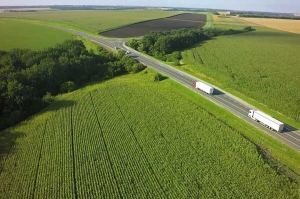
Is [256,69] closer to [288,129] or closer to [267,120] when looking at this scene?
[288,129]

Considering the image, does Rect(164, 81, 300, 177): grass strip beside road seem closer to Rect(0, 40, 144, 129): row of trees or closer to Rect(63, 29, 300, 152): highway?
Rect(63, 29, 300, 152): highway

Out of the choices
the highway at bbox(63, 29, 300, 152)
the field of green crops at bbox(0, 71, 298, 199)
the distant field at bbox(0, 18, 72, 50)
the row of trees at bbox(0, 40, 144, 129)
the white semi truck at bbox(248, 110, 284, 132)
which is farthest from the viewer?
the distant field at bbox(0, 18, 72, 50)

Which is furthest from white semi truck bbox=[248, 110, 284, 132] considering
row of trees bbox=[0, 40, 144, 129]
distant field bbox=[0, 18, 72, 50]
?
distant field bbox=[0, 18, 72, 50]

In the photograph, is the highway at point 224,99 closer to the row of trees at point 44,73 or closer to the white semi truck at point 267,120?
the white semi truck at point 267,120

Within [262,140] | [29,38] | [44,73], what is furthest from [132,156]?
[29,38]

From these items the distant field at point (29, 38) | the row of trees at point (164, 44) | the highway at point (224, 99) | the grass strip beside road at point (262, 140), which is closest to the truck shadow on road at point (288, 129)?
the highway at point (224, 99)

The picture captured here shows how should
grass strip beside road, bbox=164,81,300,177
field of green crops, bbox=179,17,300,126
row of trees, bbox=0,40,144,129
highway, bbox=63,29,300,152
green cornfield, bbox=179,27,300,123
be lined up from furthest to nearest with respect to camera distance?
green cornfield, bbox=179,27,300,123 → field of green crops, bbox=179,17,300,126 → row of trees, bbox=0,40,144,129 → highway, bbox=63,29,300,152 → grass strip beside road, bbox=164,81,300,177

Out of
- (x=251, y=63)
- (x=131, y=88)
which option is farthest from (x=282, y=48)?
(x=131, y=88)
